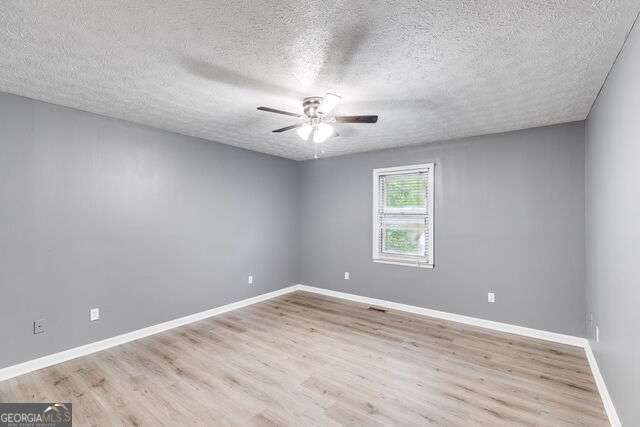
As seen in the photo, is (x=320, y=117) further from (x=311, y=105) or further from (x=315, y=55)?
(x=315, y=55)

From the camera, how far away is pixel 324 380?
2623 millimetres

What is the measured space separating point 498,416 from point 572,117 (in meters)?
2.95

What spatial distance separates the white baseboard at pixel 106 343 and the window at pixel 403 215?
7.42ft

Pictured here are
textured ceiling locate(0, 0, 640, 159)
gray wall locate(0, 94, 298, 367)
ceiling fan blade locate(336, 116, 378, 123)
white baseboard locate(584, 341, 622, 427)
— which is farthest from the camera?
gray wall locate(0, 94, 298, 367)

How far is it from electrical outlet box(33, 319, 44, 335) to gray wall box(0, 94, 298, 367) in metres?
0.04

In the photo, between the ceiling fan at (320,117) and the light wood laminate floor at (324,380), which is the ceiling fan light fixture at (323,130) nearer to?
the ceiling fan at (320,117)

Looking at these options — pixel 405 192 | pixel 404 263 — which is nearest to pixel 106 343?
pixel 404 263

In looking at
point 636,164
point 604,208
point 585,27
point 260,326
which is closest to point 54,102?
point 260,326

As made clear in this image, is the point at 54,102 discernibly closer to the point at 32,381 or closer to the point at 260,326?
the point at 32,381

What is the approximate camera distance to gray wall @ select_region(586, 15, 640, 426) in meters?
1.63

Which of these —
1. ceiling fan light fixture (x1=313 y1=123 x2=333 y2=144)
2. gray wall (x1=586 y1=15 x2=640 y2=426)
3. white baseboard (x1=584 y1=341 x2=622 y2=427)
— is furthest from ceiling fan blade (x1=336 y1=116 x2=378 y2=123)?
white baseboard (x1=584 y1=341 x2=622 y2=427)

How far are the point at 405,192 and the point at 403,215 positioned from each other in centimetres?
34

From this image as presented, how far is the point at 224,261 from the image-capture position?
4430 mm

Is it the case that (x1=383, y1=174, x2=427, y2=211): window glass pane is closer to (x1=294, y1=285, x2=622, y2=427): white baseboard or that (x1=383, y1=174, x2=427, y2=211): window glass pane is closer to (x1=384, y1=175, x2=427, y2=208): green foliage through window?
(x1=384, y1=175, x2=427, y2=208): green foliage through window
